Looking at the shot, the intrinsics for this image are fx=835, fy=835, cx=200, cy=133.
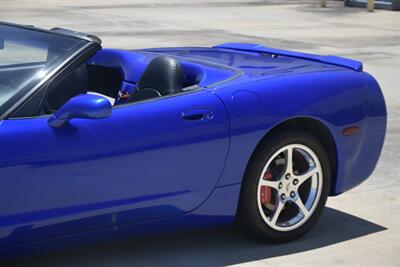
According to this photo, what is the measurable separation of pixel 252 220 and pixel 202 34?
12.8 metres

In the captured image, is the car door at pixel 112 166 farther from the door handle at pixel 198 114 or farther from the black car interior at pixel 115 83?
the black car interior at pixel 115 83

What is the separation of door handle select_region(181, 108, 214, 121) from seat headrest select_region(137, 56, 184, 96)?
11.5 inches

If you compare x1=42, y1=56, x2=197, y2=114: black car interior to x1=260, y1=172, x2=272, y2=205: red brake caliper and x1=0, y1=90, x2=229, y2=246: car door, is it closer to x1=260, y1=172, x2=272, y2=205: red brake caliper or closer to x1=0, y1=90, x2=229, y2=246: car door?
x1=0, y1=90, x2=229, y2=246: car door

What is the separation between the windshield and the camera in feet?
12.8

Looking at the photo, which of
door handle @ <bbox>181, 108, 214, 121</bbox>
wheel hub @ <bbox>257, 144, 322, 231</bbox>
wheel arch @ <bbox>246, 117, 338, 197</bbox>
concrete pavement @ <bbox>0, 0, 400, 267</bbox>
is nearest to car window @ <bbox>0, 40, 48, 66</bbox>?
door handle @ <bbox>181, 108, 214, 121</bbox>

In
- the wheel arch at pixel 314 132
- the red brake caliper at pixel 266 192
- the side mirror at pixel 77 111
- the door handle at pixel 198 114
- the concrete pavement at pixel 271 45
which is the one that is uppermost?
the side mirror at pixel 77 111

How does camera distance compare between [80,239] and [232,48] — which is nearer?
[80,239]

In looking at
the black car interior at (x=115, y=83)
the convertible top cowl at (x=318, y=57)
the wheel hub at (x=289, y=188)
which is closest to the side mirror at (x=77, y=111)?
the black car interior at (x=115, y=83)

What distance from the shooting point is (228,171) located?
4.30 metres

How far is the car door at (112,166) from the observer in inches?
145

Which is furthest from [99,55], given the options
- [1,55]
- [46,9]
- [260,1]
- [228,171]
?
[260,1]

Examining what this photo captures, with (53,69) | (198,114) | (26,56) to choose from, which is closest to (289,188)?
(198,114)

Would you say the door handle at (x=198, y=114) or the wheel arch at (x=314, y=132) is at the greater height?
the door handle at (x=198, y=114)

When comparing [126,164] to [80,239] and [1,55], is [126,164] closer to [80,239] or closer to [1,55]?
[80,239]
